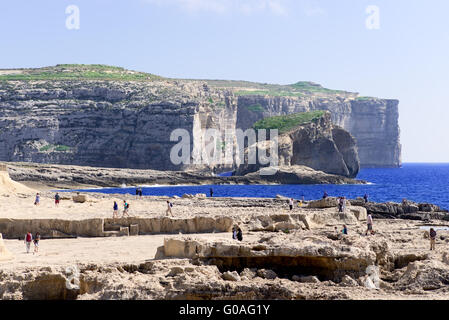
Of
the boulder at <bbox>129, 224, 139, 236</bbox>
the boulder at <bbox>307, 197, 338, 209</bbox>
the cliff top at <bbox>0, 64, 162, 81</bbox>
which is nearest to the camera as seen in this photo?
the boulder at <bbox>129, 224, 139, 236</bbox>

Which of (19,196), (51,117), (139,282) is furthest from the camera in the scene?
(51,117)

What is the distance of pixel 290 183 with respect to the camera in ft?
359

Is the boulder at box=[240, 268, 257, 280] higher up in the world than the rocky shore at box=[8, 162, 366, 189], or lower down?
higher up

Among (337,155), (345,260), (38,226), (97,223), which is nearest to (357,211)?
(97,223)

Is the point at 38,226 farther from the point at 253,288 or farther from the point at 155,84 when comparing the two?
the point at 155,84

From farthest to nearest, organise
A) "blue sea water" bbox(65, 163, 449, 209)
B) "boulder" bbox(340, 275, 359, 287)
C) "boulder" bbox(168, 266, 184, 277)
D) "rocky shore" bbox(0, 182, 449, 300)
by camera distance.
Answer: "blue sea water" bbox(65, 163, 449, 209)
"boulder" bbox(168, 266, 184, 277)
"boulder" bbox(340, 275, 359, 287)
"rocky shore" bbox(0, 182, 449, 300)

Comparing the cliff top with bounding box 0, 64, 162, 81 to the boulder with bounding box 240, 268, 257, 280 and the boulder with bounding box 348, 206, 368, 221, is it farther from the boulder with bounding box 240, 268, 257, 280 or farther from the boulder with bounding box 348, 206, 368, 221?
the boulder with bounding box 240, 268, 257, 280

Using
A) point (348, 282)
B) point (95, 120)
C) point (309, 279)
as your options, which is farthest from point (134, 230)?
point (95, 120)

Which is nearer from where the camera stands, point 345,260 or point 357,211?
point 345,260

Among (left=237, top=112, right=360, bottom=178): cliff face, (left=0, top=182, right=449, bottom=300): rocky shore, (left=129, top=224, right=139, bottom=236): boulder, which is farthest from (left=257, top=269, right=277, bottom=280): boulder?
(left=237, top=112, right=360, bottom=178): cliff face

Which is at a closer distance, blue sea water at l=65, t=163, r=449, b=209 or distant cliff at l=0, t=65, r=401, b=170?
blue sea water at l=65, t=163, r=449, b=209

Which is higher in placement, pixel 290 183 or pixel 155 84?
pixel 155 84

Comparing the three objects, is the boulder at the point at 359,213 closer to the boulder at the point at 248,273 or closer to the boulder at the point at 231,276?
the boulder at the point at 248,273
